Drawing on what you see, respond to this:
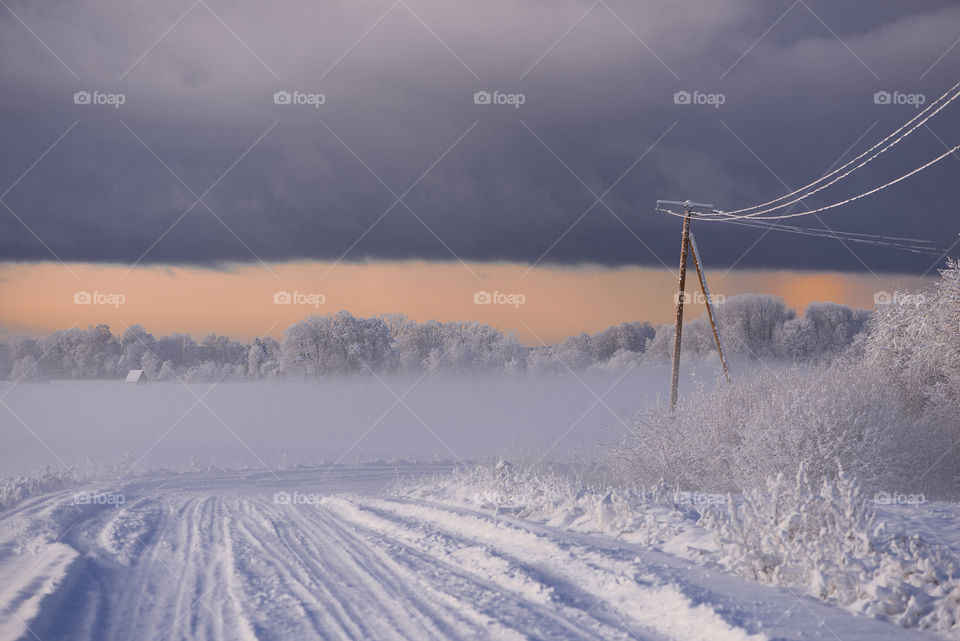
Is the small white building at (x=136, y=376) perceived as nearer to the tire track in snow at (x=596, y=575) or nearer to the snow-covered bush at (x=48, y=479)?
the snow-covered bush at (x=48, y=479)

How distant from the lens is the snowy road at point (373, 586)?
241 inches

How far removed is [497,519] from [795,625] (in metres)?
6.24

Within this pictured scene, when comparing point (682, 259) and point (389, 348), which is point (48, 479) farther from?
point (389, 348)

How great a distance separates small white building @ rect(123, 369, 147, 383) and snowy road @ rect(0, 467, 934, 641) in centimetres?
5617

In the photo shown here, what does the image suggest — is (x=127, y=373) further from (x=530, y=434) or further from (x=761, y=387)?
(x=761, y=387)

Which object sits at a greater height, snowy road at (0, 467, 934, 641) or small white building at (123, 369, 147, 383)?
small white building at (123, 369, 147, 383)

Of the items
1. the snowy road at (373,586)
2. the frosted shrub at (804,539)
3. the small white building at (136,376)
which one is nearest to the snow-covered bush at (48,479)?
the snowy road at (373,586)

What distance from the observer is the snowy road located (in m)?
6.12

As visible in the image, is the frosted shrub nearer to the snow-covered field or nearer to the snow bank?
the snow bank

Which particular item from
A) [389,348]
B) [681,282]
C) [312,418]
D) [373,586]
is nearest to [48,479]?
[373,586]

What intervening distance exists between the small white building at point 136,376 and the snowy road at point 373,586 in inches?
2211

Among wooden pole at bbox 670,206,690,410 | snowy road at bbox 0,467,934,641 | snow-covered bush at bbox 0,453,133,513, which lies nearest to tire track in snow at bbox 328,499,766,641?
snowy road at bbox 0,467,934,641

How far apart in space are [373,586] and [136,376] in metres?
65.2

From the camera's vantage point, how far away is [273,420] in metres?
48.4
